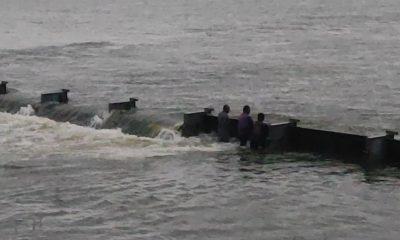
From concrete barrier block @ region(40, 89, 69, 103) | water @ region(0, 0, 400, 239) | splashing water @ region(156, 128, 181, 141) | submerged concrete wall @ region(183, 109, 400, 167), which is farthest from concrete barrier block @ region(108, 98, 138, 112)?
submerged concrete wall @ region(183, 109, 400, 167)

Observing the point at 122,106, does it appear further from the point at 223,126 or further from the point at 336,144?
the point at 336,144

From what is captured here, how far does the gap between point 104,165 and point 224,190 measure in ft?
14.4

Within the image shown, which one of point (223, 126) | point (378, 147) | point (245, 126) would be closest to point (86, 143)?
point (223, 126)

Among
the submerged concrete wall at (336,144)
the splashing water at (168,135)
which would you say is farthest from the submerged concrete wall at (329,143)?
the splashing water at (168,135)

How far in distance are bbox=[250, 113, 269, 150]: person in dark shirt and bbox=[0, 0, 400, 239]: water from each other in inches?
30.6

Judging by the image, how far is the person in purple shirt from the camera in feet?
80.4

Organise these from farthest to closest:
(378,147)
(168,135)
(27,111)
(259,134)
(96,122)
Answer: (27,111) → (96,122) → (168,135) → (259,134) → (378,147)

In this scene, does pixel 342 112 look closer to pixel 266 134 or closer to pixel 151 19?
pixel 266 134

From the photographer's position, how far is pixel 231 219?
18.2m

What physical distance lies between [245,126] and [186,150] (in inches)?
82.6

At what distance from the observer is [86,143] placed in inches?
1021

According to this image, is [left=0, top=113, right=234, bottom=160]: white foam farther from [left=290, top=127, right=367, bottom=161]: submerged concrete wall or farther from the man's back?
[left=290, top=127, right=367, bottom=161]: submerged concrete wall

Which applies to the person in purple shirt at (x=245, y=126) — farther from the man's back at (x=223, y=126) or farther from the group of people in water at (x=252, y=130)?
the man's back at (x=223, y=126)

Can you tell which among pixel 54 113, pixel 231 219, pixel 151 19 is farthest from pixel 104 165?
pixel 151 19
